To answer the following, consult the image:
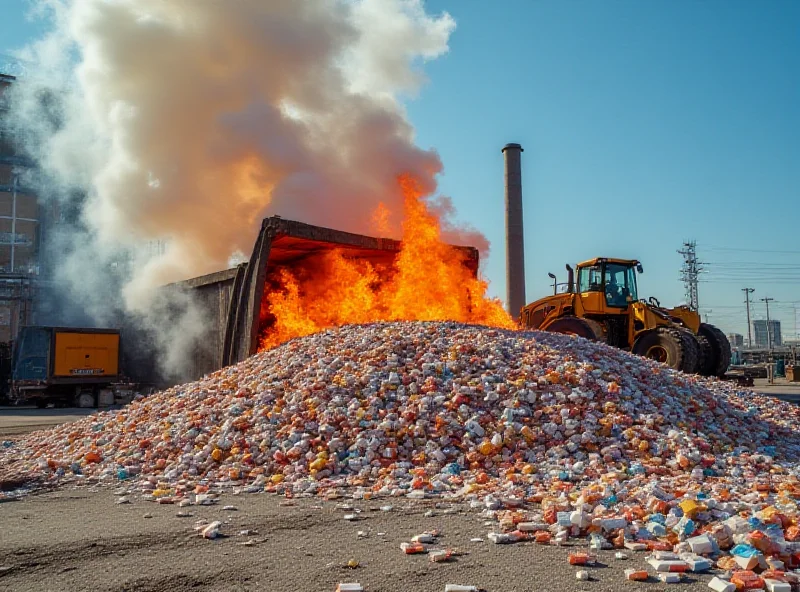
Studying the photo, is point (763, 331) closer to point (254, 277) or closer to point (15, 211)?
point (15, 211)

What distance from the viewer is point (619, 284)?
1474 cm

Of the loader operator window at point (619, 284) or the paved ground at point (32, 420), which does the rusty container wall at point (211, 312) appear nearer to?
the paved ground at point (32, 420)

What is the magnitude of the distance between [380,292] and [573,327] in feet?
15.3

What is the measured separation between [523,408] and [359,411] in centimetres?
178

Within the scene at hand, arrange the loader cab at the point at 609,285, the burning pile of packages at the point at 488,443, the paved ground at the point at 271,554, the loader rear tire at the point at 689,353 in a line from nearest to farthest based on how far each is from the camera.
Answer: the paved ground at the point at 271,554 < the burning pile of packages at the point at 488,443 < the loader rear tire at the point at 689,353 < the loader cab at the point at 609,285

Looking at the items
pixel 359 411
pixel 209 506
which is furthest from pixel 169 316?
pixel 209 506

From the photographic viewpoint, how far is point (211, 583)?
339 centimetres

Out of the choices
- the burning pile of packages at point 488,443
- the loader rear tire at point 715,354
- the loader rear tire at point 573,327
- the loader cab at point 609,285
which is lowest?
the burning pile of packages at point 488,443

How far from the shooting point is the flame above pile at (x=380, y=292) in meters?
11.6

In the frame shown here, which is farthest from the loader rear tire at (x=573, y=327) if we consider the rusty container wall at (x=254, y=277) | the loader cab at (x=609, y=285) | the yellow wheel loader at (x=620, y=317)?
the rusty container wall at (x=254, y=277)

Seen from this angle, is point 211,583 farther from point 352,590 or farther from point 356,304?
point 356,304

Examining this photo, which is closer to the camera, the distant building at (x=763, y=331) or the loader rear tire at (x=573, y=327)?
the loader rear tire at (x=573, y=327)

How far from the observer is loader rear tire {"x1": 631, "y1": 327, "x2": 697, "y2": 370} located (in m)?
12.5

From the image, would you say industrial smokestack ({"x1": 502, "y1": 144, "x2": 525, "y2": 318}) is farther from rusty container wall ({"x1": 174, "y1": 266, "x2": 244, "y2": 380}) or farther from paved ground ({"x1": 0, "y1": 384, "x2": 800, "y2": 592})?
paved ground ({"x1": 0, "y1": 384, "x2": 800, "y2": 592})
